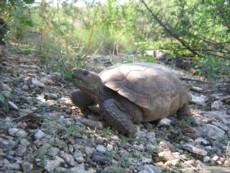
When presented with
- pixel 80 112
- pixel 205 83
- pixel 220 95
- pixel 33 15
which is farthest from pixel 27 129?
pixel 205 83

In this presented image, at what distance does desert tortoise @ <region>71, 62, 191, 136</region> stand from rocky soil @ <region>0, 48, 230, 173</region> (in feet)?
0.42

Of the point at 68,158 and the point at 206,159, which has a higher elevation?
the point at 68,158

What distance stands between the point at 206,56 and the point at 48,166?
399 cm

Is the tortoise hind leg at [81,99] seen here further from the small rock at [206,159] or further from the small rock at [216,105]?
the small rock at [216,105]

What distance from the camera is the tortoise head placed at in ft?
11.1

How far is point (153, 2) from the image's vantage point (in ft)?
22.2

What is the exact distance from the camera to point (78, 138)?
2.92 meters

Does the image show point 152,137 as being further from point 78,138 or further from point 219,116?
point 219,116

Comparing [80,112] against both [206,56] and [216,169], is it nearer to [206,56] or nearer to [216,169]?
[216,169]

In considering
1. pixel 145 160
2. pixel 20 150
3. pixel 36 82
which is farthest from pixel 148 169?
pixel 36 82

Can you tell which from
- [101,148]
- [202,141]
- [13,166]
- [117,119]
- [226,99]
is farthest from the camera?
[226,99]

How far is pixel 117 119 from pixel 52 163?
98 cm

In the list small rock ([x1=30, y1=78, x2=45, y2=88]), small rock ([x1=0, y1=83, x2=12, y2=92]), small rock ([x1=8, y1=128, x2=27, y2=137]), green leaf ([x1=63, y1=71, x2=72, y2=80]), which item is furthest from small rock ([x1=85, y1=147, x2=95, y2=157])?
green leaf ([x1=63, y1=71, x2=72, y2=80])

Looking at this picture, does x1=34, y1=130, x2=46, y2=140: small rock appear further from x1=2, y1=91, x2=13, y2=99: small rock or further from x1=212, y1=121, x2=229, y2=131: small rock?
x1=212, y1=121, x2=229, y2=131: small rock
